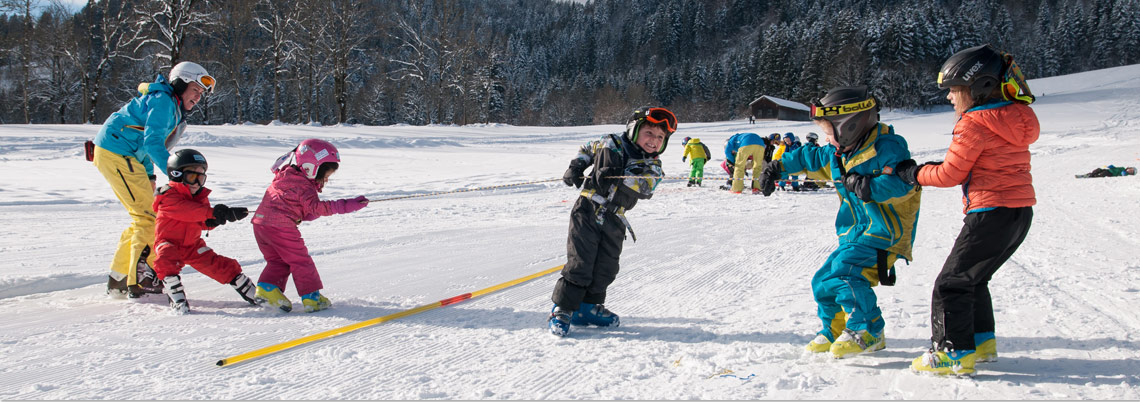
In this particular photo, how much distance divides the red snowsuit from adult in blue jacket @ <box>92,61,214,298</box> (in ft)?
1.28

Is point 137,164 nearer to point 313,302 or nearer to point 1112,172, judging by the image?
point 313,302

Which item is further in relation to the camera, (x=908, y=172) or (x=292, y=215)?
(x=292, y=215)

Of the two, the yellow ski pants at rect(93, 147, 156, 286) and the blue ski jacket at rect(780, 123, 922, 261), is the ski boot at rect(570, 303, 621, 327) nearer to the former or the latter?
the blue ski jacket at rect(780, 123, 922, 261)

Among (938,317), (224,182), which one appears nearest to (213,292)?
(938,317)

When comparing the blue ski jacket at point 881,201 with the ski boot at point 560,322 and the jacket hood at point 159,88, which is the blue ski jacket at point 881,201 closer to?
the ski boot at point 560,322

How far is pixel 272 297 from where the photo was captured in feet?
14.4

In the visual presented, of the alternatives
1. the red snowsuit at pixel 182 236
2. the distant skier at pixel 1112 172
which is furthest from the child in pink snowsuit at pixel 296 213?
the distant skier at pixel 1112 172

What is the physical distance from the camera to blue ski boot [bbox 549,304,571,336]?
384 centimetres

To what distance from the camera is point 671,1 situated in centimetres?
14025

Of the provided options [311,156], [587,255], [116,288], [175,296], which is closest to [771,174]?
[587,255]

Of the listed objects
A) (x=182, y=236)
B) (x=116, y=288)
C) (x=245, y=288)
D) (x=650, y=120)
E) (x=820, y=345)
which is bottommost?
(x=116, y=288)

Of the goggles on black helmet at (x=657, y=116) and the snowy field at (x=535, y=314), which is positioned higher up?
the goggles on black helmet at (x=657, y=116)

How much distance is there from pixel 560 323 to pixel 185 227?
290 cm

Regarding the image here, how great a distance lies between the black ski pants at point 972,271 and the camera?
285cm
